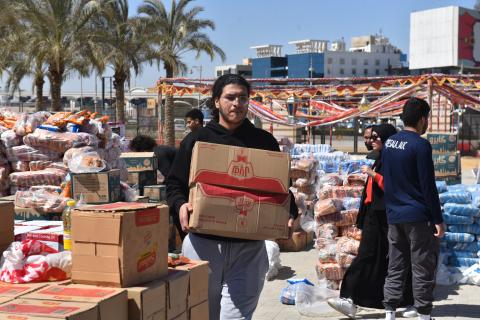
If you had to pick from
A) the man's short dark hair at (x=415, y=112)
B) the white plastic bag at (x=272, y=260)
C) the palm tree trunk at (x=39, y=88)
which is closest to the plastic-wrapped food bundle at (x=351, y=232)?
the white plastic bag at (x=272, y=260)

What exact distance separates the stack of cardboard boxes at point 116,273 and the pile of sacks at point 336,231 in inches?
150

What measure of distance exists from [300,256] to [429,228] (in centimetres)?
393

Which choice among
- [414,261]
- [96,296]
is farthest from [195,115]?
[96,296]

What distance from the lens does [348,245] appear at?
711 cm

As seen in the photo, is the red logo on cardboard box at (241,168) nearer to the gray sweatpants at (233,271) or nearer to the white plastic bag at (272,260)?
the gray sweatpants at (233,271)

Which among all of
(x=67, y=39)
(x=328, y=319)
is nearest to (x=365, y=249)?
(x=328, y=319)

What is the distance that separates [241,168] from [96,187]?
2.53 metres

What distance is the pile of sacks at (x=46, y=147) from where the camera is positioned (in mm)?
7477

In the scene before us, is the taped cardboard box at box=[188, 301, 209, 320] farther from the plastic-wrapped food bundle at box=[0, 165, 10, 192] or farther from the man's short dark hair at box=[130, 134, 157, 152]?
the man's short dark hair at box=[130, 134, 157, 152]

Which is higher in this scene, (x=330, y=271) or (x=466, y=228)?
(x=466, y=228)

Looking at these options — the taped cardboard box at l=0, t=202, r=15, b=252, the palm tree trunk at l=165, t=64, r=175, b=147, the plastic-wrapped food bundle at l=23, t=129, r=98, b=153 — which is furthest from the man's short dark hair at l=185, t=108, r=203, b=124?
the palm tree trunk at l=165, t=64, r=175, b=147

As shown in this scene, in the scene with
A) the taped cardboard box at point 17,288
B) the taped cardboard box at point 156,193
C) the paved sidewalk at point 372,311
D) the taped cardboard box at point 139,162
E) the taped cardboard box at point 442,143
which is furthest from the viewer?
the taped cardboard box at point 442,143

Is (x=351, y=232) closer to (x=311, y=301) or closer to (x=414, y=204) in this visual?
(x=311, y=301)

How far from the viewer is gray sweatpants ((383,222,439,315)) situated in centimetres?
527
